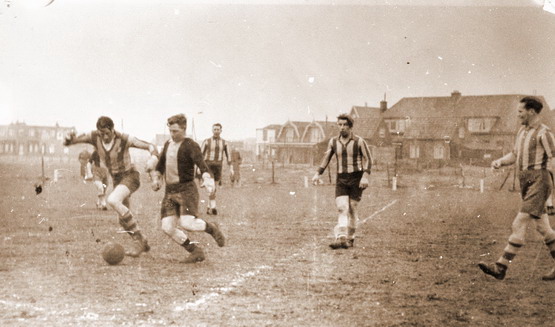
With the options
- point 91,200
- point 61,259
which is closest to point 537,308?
point 61,259

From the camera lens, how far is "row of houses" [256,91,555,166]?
17.5 metres

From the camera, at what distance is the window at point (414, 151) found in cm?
2980

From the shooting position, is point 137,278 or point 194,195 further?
point 194,195

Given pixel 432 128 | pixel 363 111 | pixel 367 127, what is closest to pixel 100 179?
pixel 432 128

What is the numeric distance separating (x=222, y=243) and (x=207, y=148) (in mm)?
5959

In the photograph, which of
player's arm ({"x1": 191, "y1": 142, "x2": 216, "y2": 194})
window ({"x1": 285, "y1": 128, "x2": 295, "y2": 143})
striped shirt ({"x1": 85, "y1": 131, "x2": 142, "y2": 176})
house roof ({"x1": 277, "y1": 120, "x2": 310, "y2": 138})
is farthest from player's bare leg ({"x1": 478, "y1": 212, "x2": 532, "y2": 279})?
window ({"x1": 285, "y1": 128, "x2": 295, "y2": 143})

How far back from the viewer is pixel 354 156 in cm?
819

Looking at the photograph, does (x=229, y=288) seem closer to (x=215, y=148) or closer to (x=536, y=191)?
(x=536, y=191)

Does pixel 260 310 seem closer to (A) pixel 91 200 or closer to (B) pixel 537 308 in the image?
(B) pixel 537 308

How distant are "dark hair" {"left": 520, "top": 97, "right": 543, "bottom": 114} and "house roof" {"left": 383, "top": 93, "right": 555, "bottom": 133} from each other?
1533 mm

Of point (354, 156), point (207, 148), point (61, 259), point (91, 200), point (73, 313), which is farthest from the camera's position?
point (91, 200)

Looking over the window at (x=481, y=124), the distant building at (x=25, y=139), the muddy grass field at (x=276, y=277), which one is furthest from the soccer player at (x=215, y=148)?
the distant building at (x=25, y=139)

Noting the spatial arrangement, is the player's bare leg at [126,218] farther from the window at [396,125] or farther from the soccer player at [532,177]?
the window at [396,125]

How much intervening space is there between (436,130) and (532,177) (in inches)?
806
